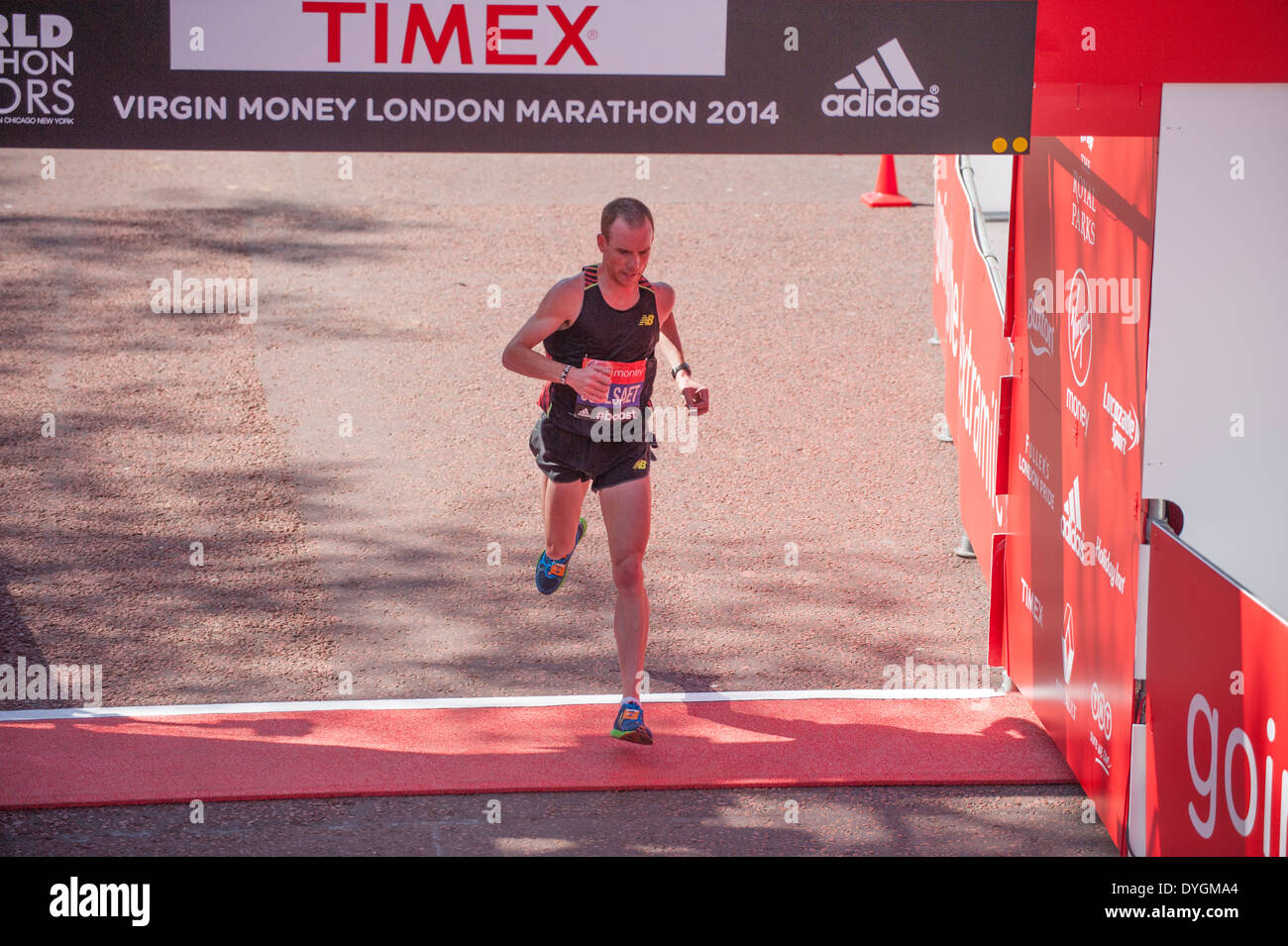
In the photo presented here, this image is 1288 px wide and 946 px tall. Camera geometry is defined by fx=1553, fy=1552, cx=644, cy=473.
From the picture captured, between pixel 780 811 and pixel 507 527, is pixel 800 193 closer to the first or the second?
pixel 507 527

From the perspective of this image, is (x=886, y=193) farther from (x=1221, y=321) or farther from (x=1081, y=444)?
(x=1221, y=321)

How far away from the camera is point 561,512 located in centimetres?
677

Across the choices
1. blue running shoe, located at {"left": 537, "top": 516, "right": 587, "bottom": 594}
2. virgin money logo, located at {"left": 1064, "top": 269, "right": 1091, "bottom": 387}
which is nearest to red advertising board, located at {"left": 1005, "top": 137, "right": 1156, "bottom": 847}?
virgin money logo, located at {"left": 1064, "top": 269, "right": 1091, "bottom": 387}

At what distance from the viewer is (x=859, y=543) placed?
879cm

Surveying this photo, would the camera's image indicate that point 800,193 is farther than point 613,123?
Yes

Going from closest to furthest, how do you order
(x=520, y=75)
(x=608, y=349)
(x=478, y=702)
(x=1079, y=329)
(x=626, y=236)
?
(x=520, y=75), (x=1079, y=329), (x=626, y=236), (x=608, y=349), (x=478, y=702)

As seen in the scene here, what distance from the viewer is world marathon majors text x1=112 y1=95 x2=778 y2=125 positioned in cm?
483

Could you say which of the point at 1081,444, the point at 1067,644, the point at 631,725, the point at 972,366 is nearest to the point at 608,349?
the point at 631,725

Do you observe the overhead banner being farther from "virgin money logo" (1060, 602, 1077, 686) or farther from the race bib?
"virgin money logo" (1060, 602, 1077, 686)

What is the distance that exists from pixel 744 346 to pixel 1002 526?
488 centimetres

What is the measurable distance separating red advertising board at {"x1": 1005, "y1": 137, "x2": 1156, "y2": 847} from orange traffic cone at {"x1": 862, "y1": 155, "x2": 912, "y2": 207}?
8600 mm

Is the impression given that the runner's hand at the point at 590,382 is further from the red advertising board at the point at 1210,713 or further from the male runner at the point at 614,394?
the red advertising board at the point at 1210,713

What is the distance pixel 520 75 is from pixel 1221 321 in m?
2.43
